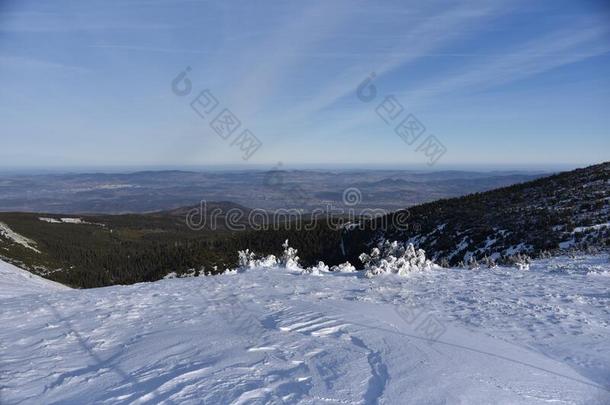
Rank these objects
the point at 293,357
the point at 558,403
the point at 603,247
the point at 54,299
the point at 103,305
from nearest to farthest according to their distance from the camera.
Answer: the point at 558,403, the point at 293,357, the point at 103,305, the point at 54,299, the point at 603,247

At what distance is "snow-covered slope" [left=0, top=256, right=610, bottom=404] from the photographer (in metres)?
5.16

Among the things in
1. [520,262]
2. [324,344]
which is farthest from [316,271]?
[324,344]

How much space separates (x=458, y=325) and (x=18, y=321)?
1040 centimetres

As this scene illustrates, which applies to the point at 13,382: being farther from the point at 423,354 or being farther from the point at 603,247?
the point at 603,247

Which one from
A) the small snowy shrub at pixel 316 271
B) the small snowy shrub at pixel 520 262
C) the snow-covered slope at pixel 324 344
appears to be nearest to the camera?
the snow-covered slope at pixel 324 344

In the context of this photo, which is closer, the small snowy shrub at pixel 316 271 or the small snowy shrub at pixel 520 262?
the small snowy shrub at pixel 520 262

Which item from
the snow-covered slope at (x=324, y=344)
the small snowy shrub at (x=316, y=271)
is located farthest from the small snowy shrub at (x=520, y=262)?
the small snowy shrub at (x=316, y=271)

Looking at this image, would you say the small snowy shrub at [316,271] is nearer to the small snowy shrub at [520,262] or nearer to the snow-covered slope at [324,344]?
the snow-covered slope at [324,344]

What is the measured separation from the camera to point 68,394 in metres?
5.37

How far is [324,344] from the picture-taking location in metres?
6.91

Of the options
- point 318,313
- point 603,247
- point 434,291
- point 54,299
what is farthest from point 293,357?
point 603,247

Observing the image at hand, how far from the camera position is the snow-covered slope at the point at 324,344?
203 inches

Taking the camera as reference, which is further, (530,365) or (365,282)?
(365,282)

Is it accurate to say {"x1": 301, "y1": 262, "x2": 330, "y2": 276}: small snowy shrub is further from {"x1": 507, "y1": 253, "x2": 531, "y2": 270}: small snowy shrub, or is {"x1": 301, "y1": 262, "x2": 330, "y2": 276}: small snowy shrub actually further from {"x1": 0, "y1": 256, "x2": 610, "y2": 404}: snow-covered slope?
{"x1": 507, "y1": 253, "x2": 531, "y2": 270}: small snowy shrub
